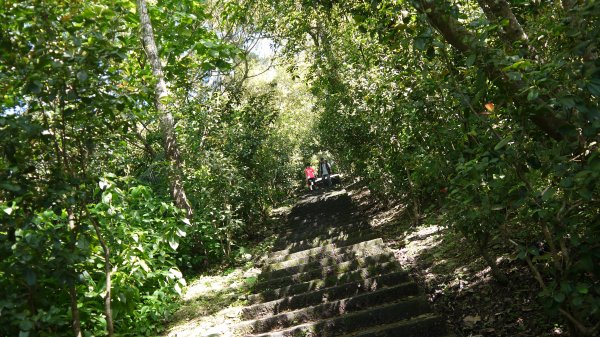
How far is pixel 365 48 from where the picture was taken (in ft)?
27.1

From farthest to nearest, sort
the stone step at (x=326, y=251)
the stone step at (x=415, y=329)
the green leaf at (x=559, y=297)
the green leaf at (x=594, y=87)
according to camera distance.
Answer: the stone step at (x=326, y=251)
the stone step at (x=415, y=329)
the green leaf at (x=559, y=297)
the green leaf at (x=594, y=87)

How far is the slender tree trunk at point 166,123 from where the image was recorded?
7.20 meters

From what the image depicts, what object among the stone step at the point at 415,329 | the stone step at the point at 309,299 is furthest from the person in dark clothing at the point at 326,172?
the stone step at the point at 415,329

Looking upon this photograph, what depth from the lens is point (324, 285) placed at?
17.8 feet

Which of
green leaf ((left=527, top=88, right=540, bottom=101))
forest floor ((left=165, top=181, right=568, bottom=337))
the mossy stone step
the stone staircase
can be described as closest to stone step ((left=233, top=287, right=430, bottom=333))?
the stone staircase

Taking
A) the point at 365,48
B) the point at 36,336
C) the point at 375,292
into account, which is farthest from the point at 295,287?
the point at 365,48

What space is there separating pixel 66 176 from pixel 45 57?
2.47 ft

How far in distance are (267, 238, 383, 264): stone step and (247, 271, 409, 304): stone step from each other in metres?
1.11

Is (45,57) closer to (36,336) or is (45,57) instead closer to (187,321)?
(36,336)

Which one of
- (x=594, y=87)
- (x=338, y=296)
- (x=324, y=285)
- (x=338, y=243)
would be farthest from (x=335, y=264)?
(x=594, y=87)

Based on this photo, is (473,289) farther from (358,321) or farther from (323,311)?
(323,311)

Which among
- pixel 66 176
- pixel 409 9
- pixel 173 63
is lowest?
pixel 66 176

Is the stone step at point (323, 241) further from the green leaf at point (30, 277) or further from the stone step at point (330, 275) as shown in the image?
the green leaf at point (30, 277)

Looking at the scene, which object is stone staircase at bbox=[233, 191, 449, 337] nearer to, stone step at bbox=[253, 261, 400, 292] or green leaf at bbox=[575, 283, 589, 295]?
stone step at bbox=[253, 261, 400, 292]
